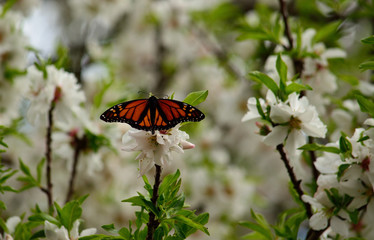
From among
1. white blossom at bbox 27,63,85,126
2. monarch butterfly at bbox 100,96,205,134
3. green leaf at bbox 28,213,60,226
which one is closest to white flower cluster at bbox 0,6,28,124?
white blossom at bbox 27,63,85,126

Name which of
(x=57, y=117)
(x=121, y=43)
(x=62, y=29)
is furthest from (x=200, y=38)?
(x=57, y=117)

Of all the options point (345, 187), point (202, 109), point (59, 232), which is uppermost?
point (202, 109)

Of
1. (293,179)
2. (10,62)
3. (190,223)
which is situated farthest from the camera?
(10,62)

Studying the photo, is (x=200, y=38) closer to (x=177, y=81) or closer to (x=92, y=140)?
(x=177, y=81)

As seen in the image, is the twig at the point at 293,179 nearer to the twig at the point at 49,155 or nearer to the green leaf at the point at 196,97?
the green leaf at the point at 196,97

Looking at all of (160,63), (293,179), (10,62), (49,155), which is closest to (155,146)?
(293,179)

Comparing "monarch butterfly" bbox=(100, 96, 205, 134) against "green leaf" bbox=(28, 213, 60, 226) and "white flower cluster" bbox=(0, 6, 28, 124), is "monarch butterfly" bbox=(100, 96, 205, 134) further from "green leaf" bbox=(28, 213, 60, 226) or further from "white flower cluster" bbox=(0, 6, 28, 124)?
"white flower cluster" bbox=(0, 6, 28, 124)

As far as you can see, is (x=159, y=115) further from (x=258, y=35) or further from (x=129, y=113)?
(x=258, y=35)

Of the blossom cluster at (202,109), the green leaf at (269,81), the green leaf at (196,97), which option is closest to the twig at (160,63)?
the blossom cluster at (202,109)
